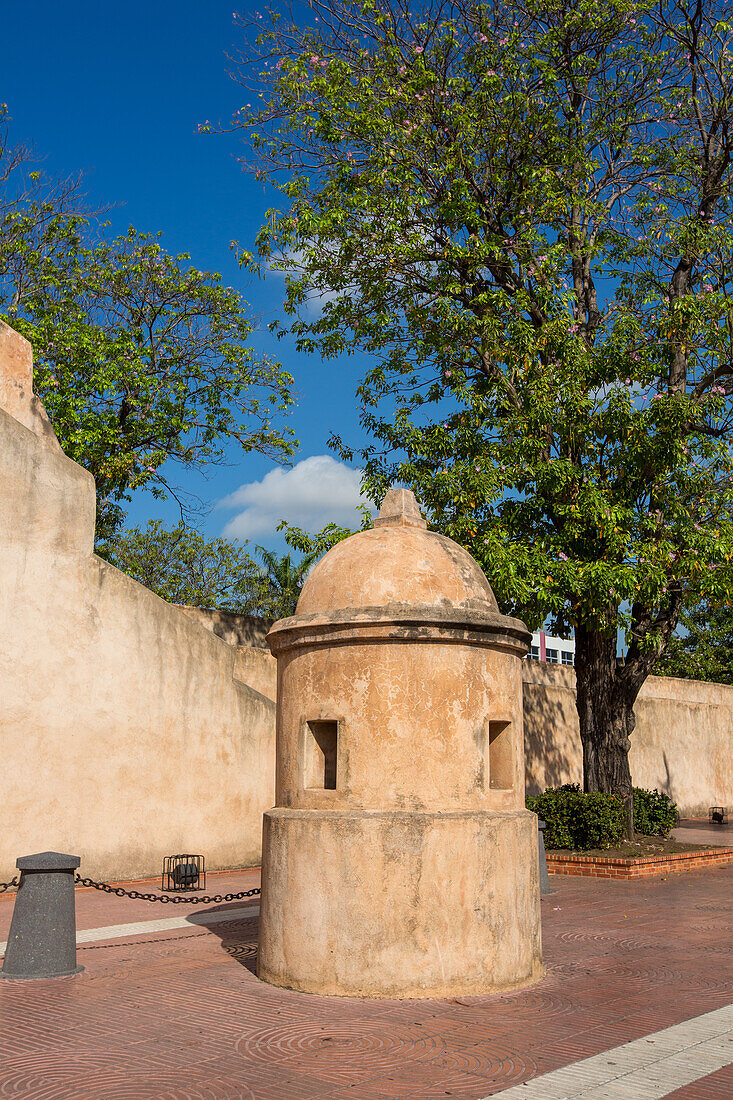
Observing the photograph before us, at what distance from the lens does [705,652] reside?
3359 centimetres

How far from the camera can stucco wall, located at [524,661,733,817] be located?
760 inches

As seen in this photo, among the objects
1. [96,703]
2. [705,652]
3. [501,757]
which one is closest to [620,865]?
[501,757]

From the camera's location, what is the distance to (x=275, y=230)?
14773 mm

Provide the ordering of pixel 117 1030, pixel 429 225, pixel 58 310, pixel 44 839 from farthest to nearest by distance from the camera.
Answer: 1. pixel 58 310
2. pixel 429 225
3. pixel 44 839
4. pixel 117 1030

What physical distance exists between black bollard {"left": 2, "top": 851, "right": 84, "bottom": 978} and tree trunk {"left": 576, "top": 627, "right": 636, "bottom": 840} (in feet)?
32.2

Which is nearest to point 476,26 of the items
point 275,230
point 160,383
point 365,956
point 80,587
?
point 275,230

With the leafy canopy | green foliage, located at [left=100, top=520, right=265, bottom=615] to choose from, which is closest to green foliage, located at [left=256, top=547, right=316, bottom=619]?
green foliage, located at [left=100, top=520, right=265, bottom=615]

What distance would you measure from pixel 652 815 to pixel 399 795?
11126 mm

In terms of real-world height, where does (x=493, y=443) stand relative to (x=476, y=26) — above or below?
below

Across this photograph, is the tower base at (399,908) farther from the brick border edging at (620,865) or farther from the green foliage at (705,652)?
the green foliage at (705,652)

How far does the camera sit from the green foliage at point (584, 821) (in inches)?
557

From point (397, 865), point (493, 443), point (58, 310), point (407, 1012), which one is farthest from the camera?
point (58, 310)

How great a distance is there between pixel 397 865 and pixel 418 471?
8390 millimetres

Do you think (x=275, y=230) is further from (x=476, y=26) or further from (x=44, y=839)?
(x=44, y=839)
